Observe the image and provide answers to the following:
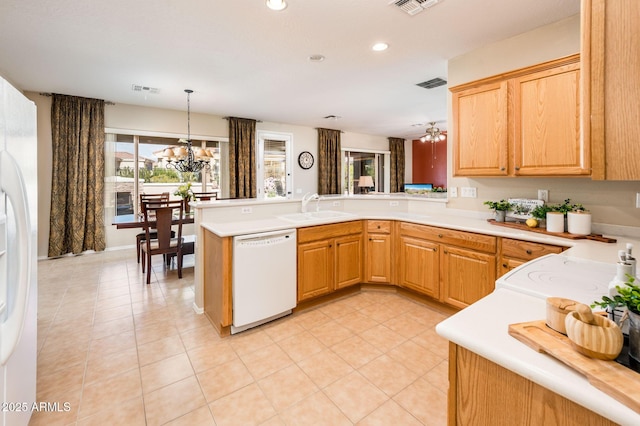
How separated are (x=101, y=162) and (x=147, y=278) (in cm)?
271

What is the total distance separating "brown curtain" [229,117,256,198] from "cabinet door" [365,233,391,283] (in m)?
3.93

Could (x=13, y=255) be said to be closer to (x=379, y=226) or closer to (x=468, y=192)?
(x=379, y=226)

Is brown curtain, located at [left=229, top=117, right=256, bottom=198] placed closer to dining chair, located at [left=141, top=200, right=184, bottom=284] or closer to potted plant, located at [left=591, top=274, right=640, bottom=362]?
dining chair, located at [left=141, top=200, right=184, bottom=284]

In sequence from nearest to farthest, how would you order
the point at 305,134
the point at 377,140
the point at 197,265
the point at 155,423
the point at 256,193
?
1. the point at 155,423
2. the point at 197,265
3. the point at 256,193
4. the point at 305,134
5. the point at 377,140

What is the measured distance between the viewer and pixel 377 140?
8953mm

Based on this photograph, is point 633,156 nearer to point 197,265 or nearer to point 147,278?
point 197,265

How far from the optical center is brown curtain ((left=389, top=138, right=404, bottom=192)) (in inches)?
361

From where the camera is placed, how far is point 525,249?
2258 millimetres

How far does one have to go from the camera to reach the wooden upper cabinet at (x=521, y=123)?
225cm

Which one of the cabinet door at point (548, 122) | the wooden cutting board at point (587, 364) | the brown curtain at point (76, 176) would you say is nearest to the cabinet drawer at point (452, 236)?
the cabinet door at point (548, 122)

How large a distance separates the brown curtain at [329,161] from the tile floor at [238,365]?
4.82m

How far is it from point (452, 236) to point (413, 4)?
195cm

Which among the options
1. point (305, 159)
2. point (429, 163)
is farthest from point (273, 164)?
point (429, 163)

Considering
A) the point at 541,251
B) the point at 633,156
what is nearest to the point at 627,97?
the point at 633,156
